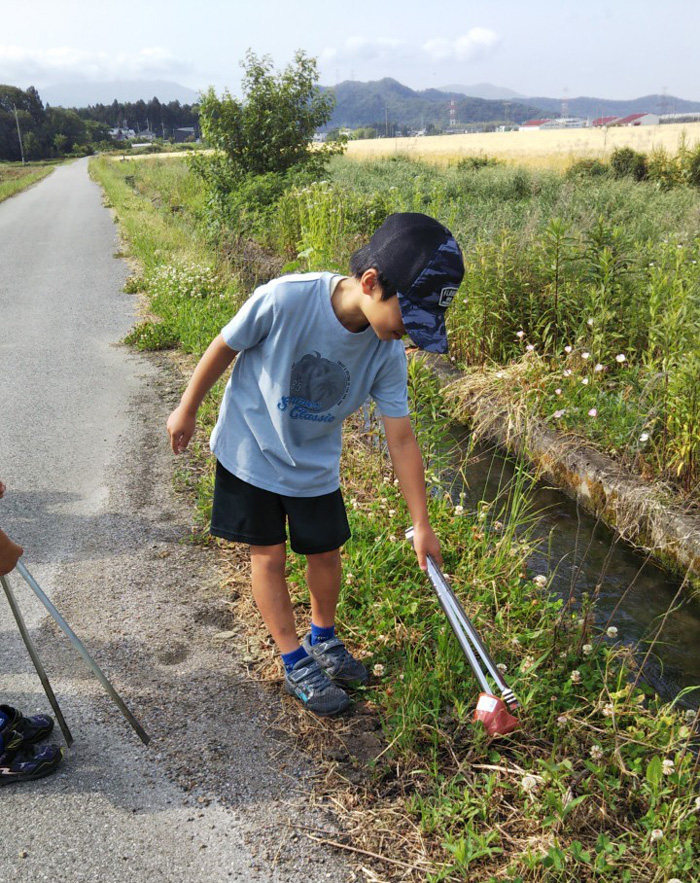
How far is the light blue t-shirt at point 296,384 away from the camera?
2.16 m

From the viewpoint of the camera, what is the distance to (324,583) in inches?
99.2

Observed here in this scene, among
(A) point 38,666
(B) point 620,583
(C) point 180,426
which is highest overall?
(C) point 180,426

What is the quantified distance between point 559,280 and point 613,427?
1619 mm

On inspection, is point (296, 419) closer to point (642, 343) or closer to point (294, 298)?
point (294, 298)

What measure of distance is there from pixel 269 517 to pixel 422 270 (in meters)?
0.96

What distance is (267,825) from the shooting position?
80.4 inches

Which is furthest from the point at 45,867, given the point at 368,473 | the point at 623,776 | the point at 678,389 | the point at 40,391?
the point at 40,391

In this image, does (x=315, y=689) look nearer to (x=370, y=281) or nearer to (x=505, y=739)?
(x=505, y=739)

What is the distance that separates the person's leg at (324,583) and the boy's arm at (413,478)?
324 millimetres

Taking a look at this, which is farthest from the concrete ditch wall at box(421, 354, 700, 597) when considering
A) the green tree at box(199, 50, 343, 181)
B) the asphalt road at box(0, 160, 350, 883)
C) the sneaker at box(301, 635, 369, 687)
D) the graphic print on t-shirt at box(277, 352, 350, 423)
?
the green tree at box(199, 50, 343, 181)

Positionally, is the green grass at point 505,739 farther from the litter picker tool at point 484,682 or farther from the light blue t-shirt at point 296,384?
the light blue t-shirt at point 296,384

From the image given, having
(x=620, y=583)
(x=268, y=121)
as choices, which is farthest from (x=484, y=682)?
(x=268, y=121)

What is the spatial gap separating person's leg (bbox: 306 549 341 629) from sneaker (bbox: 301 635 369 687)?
3.4 inches

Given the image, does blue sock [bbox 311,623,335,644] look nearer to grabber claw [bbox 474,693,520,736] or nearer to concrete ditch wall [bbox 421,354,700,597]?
grabber claw [bbox 474,693,520,736]
